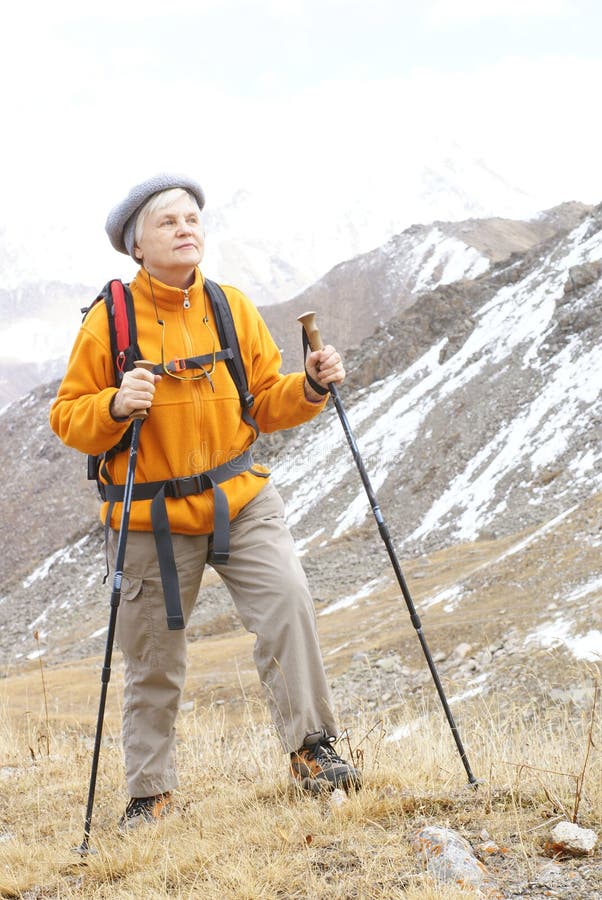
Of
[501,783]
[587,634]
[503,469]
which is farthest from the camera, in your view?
[503,469]

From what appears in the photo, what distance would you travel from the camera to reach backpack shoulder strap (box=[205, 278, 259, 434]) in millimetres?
4438

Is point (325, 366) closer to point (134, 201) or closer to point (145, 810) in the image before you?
point (134, 201)

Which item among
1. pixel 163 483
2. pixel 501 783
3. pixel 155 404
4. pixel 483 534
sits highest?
pixel 155 404

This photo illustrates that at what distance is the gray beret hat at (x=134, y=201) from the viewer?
4.42m

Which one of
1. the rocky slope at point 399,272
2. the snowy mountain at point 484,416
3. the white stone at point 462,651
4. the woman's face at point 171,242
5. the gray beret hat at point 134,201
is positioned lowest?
the white stone at point 462,651

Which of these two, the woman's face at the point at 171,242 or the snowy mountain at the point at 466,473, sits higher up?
the woman's face at the point at 171,242

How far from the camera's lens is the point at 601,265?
40281 mm

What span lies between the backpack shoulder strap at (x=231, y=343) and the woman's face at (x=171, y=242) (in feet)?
0.64

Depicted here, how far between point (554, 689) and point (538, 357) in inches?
1071

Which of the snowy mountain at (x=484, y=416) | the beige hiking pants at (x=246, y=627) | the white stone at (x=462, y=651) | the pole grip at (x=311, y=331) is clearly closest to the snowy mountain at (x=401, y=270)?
the snowy mountain at (x=484, y=416)

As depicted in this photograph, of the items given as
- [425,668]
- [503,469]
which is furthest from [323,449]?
[425,668]

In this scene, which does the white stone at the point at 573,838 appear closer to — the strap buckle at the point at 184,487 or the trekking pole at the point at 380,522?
the trekking pole at the point at 380,522

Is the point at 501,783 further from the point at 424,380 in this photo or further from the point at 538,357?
the point at 424,380

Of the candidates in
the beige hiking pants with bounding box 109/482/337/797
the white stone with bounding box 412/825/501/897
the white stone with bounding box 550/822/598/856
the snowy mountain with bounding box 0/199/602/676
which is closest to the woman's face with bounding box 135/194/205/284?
the beige hiking pants with bounding box 109/482/337/797
